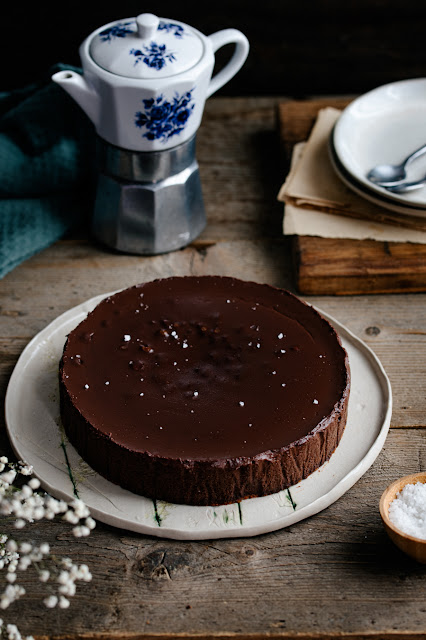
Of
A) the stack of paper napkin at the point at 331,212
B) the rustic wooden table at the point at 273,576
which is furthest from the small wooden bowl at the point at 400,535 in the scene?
the stack of paper napkin at the point at 331,212

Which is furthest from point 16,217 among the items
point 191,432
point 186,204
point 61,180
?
point 191,432

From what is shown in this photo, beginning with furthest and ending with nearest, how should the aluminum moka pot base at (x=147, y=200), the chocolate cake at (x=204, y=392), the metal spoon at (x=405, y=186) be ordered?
the metal spoon at (x=405, y=186) → the aluminum moka pot base at (x=147, y=200) → the chocolate cake at (x=204, y=392)

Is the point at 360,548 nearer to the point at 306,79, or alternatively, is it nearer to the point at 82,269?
the point at 82,269

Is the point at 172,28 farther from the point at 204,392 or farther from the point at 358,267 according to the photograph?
the point at 204,392

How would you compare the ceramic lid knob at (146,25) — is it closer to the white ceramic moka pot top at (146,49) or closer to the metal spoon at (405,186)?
the white ceramic moka pot top at (146,49)

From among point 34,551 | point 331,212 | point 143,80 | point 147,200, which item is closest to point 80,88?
point 143,80

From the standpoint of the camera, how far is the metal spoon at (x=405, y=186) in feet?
4.80

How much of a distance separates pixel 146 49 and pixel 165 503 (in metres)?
0.72

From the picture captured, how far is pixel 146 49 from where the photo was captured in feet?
4.07

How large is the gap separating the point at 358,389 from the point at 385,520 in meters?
0.28

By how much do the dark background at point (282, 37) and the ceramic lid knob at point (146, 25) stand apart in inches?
23.9

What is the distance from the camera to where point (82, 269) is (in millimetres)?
1445

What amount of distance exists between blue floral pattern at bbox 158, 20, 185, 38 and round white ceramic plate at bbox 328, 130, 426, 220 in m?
0.40

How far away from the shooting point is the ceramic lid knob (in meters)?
1.23
